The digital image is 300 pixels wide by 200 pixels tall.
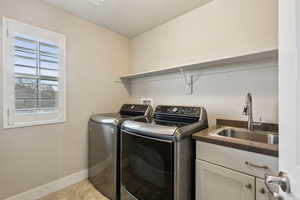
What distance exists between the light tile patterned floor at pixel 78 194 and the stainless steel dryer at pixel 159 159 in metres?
0.42

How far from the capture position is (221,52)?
1.70m

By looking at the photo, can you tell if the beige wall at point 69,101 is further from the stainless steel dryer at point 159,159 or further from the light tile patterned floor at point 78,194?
the stainless steel dryer at point 159,159

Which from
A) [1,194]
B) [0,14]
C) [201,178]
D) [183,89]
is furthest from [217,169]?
[0,14]

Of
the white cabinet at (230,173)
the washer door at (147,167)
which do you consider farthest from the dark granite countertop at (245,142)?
the washer door at (147,167)

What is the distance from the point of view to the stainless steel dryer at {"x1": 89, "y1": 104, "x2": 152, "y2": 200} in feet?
5.57

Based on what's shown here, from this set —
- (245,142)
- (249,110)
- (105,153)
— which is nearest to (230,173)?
(245,142)

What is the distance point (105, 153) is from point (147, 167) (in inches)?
25.2

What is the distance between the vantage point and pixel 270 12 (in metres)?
1.38

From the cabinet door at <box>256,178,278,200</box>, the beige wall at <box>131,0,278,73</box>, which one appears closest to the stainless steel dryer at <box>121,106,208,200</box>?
the cabinet door at <box>256,178,278,200</box>

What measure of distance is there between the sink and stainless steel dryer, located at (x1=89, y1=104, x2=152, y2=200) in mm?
998

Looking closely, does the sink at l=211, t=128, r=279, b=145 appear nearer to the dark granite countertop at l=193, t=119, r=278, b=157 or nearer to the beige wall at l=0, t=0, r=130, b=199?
the dark granite countertop at l=193, t=119, r=278, b=157

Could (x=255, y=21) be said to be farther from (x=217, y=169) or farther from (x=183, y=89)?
(x=217, y=169)

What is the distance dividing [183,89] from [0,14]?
2.18 metres

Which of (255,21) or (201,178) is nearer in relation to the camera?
(201,178)
